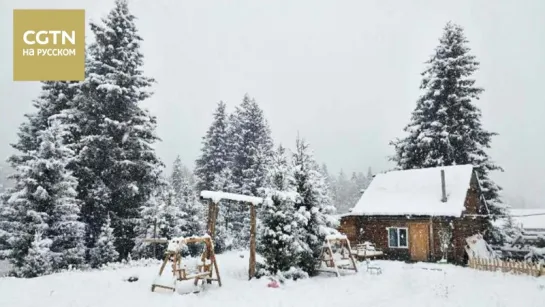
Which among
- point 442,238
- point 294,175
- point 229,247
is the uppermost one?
point 294,175

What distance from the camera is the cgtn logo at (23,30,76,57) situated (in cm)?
1820

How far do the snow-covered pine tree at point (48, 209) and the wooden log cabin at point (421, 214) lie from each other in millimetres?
16695

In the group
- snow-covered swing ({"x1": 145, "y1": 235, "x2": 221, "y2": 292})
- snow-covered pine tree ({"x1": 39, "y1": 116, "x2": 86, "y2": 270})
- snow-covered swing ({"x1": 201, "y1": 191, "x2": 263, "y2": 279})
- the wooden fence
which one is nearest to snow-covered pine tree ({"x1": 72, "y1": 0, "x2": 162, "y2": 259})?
snow-covered pine tree ({"x1": 39, "y1": 116, "x2": 86, "y2": 270})

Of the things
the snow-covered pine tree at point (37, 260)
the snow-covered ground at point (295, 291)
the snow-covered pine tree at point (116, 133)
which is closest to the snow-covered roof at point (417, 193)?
the snow-covered ground at point (295, 291)

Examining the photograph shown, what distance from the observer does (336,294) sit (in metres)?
12.8

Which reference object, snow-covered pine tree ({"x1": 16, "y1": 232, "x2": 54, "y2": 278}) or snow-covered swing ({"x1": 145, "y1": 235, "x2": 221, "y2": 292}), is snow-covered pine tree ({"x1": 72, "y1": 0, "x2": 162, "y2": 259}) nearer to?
snow-covered pine tree ({"x1": 16, "y1": 232, "x2": 54, "y2": 278})

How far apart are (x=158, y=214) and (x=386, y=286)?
52.2 feet

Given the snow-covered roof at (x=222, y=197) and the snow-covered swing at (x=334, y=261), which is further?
the snow-covered swing at (x=334, y=261)

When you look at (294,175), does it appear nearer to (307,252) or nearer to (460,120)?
(307,252)

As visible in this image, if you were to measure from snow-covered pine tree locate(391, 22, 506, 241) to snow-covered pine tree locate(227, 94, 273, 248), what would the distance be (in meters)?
13.0

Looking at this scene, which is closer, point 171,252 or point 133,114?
point 171,252

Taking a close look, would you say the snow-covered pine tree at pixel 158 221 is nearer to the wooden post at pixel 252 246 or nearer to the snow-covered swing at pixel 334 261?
the wooden post at pixel 252 246

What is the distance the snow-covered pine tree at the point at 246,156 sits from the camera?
116 ft

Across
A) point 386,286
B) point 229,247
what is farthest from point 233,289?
point 229,247
